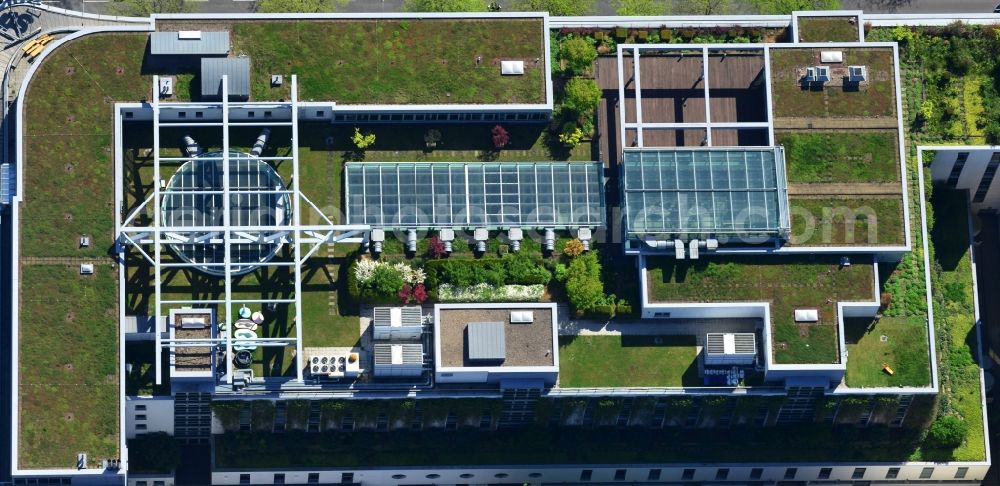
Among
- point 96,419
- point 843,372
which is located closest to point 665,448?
point 843,372

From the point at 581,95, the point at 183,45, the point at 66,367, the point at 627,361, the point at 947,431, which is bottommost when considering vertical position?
the point at 947,431

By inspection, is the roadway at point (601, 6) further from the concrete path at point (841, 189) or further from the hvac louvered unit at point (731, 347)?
the hvac louvered unit at point (731, 347)

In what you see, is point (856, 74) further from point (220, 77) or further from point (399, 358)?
point (220, 77)

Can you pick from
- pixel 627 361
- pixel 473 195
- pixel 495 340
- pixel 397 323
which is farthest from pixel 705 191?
pixel 397 323

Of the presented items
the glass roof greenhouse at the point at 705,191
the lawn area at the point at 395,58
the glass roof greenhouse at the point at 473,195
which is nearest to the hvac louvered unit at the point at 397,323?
the glass roof greenhouse at the point at 473,195

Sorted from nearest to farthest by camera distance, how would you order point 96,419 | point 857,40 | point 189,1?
point 96,419
point 857,40
point 189,1

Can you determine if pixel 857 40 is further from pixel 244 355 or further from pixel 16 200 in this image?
pixel 16 200

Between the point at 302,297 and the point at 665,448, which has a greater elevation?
the point at 302,297

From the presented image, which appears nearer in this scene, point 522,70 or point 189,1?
point 522,70
